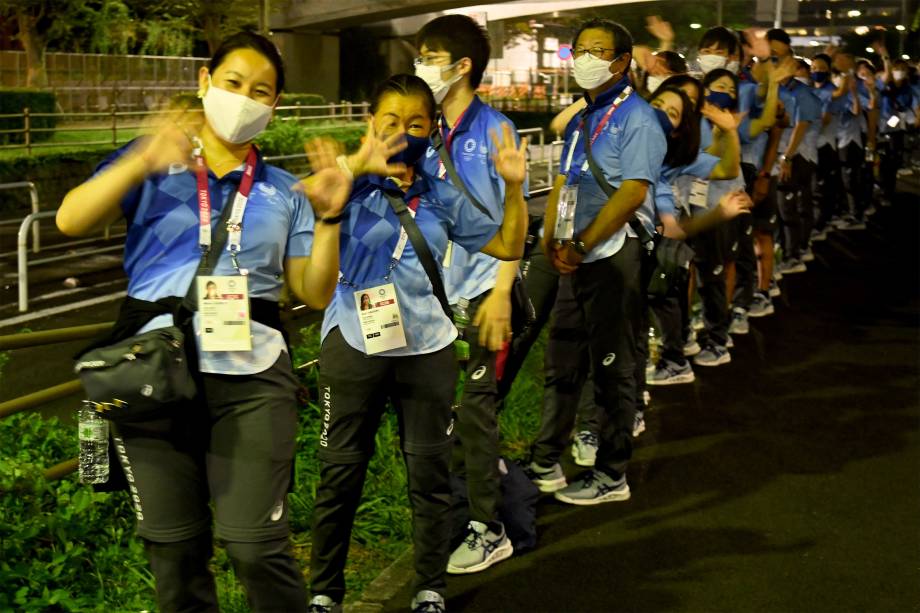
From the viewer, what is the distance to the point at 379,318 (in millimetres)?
4039

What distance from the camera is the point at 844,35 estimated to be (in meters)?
16.2

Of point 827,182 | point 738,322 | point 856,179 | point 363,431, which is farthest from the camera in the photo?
point 856,179

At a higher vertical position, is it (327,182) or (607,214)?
(327,182)

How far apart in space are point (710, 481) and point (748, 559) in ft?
3.75

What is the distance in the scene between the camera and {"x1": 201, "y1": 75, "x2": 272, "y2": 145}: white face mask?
337 centimetres

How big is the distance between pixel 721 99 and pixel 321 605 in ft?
16.0

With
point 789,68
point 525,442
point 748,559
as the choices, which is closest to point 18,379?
point 525,442

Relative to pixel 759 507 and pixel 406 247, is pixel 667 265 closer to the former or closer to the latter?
pixel 759 507

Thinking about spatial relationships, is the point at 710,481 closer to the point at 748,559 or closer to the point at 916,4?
the point at 748,559

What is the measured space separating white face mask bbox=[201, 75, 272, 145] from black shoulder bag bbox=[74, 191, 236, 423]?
576mm

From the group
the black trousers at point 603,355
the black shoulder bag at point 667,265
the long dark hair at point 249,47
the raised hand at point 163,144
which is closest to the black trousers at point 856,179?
the black shoulder bag at point 667,265

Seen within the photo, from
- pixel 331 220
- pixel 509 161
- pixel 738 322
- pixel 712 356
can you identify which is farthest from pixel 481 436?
pixel 738 322

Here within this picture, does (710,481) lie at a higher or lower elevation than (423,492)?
lower

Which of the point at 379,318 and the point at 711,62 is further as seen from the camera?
the point at 711,62
